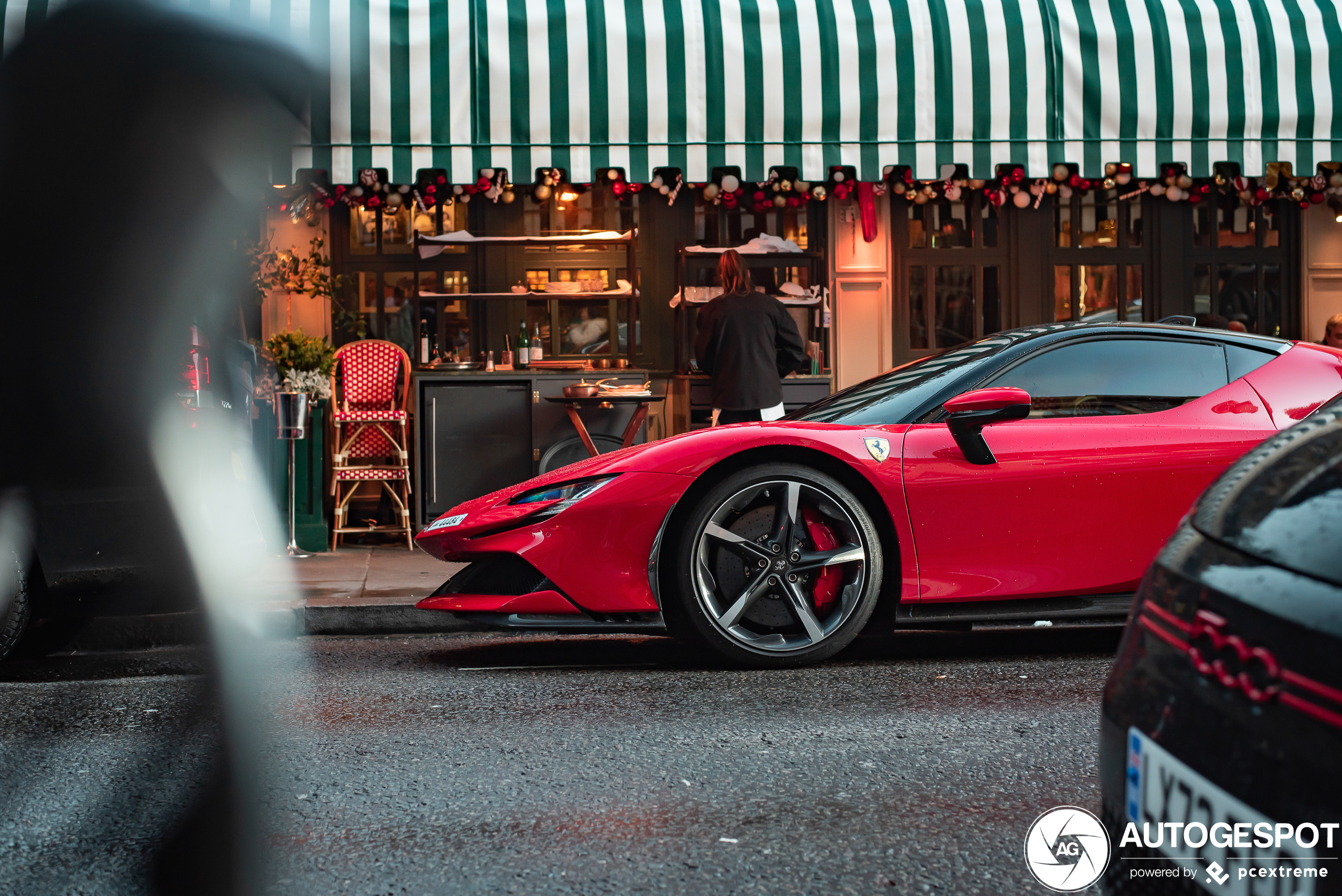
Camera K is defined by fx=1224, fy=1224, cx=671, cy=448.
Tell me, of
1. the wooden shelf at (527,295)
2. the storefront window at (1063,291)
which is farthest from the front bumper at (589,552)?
the storefront window at (1063,291)

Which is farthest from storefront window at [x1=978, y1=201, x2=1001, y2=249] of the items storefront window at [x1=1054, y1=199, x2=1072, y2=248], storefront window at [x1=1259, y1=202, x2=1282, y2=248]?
storefront window at [x1=1259, y1=202, x2=1282, y2=248]

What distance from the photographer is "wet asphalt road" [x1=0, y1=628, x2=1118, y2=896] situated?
7.70 feet

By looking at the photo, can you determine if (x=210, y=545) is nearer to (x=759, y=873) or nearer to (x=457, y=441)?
(x=759, y=873)

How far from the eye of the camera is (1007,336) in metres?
4.80

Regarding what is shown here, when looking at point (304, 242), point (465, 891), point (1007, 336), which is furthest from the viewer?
point (304, 242)

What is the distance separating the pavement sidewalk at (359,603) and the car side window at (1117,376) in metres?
2.69

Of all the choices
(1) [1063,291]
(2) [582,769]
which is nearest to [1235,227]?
(1) [1063,291]

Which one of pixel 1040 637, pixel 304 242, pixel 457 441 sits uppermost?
pixel 304 242

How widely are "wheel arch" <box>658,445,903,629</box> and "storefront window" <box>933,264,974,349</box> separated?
6126 millimetres

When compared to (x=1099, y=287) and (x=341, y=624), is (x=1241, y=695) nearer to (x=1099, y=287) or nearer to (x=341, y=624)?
(x=341, y=624)

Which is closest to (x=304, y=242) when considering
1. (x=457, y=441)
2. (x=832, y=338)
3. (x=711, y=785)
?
(x=457, y=441)

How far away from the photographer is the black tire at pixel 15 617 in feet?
8.08

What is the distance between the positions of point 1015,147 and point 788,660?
4.80m

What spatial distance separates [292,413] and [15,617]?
3964mm
